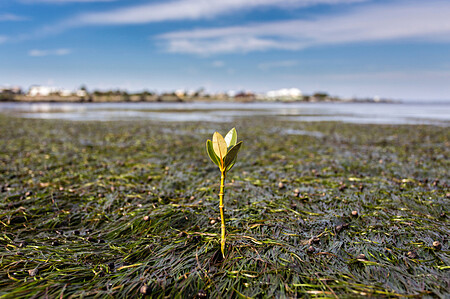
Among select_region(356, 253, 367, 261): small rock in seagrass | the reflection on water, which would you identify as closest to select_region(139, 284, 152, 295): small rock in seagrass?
select_region(356, 253, 367, 261): small rock in seagrass

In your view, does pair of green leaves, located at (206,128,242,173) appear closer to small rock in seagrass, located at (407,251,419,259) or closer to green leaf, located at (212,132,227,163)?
green leaf, located at (212,132,227,163)

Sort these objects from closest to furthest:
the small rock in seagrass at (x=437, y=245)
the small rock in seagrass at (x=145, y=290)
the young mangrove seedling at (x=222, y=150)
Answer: the small rock in seagrass at (x=145, y=290) → the young mangrove seedling at (x=222, y=150) → the small rock in seagrass at (x=437, y=245)

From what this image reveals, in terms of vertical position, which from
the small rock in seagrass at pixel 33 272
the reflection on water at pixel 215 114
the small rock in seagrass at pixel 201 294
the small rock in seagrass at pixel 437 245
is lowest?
the small rock in seagrass at pixel 201 294

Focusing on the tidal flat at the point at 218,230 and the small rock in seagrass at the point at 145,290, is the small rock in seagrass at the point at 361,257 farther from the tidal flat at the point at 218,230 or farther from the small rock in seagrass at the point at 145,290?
the small rock in seagrass at the point at 145,290

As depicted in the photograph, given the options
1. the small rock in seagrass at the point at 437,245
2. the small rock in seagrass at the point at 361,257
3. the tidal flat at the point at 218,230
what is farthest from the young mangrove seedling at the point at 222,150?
the small rock in seagrass at the point at 437,245

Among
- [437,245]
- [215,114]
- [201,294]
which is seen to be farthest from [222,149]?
[215,114]

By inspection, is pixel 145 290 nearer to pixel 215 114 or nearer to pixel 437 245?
pixel 437 245

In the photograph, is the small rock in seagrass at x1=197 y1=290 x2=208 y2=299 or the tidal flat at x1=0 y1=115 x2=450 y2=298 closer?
the small rock in seagrass at x1=197 y1=290 x2=208 y2=299

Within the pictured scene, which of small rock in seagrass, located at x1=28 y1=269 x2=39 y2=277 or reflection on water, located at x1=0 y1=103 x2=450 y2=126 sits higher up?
reflection on water, located at x1=0 y1=103 x2=450 y2=126

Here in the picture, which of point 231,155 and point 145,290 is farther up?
point 231,155
